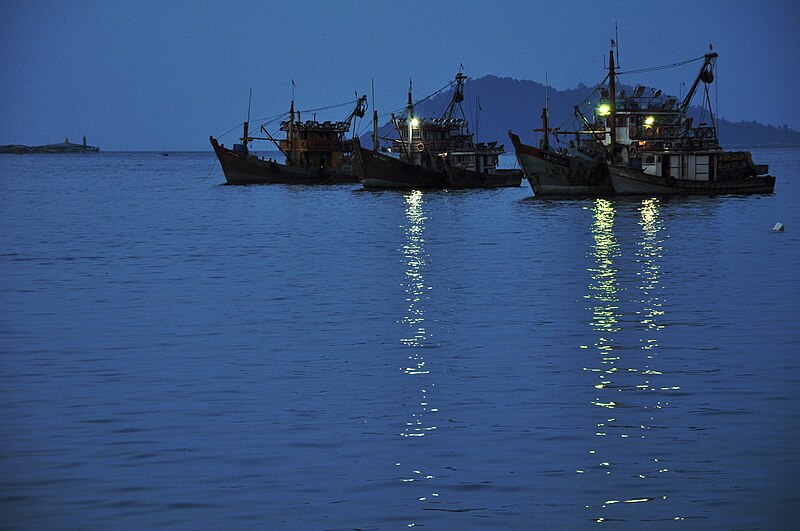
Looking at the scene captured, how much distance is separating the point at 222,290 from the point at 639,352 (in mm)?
14293

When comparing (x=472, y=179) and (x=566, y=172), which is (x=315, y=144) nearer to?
(x=472, y=179)

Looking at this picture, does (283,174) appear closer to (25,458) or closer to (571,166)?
(571,166)

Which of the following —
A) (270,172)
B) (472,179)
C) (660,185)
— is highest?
(270,172)

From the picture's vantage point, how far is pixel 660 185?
79.7 metres

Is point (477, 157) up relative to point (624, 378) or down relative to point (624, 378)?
up

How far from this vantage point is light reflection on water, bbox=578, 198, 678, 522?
42.5 feet

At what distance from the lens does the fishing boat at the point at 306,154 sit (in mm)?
118750

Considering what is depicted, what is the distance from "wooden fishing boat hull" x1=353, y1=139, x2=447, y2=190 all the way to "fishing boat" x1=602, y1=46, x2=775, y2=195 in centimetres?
2095

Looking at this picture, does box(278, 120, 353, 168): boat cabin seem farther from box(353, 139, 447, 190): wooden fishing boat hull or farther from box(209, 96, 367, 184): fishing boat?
box(353, 139, 447, 190): wooden fishing boat hull

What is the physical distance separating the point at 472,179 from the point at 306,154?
75.2 feet

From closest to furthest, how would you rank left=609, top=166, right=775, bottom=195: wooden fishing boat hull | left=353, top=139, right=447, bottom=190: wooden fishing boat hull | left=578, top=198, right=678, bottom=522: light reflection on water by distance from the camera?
1. left=578, top=198, right=678, bottom=522: light reflection on water
2. left=609, top=166, right=775, bottom=195: wooden fishing boat hull
3. left=353, top=139, right=447, bottom=190: wooden fishing boat hull

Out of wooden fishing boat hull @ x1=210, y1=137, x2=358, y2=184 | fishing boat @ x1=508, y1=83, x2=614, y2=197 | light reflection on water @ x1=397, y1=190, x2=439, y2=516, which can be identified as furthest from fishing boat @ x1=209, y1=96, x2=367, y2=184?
light reflection on water @ x1=397, y1=190, x2=439, y2=516

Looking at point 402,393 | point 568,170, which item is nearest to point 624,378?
point 402,393

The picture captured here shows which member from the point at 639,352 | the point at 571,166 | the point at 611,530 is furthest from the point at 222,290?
the point at 571,166
